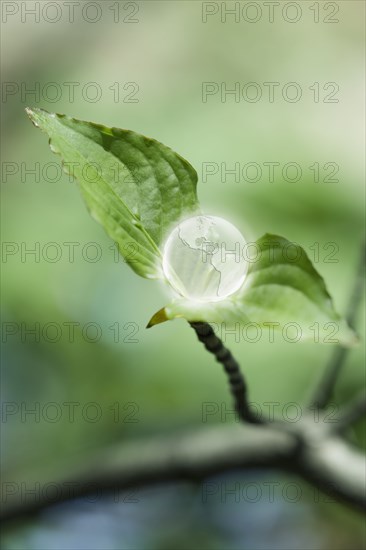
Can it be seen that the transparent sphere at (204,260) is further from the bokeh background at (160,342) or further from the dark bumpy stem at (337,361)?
the bokeh background at (160,342)

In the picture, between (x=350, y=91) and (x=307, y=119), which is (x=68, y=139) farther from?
(x=350, y=91)

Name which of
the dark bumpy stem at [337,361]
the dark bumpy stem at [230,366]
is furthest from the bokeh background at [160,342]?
the dark bumpy stem at [230,366]

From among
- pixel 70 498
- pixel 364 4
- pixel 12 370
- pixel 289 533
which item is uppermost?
pixel 364 4

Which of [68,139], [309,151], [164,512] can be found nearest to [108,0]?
[309,151]

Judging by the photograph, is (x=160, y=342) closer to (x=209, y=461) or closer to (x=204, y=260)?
(x=209, y=461)

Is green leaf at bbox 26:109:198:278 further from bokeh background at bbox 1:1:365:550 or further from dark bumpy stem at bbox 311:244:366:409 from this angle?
bokeh background at bbox 1:1:365:550

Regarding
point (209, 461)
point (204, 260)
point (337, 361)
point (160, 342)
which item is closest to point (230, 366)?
point (204, 260)
